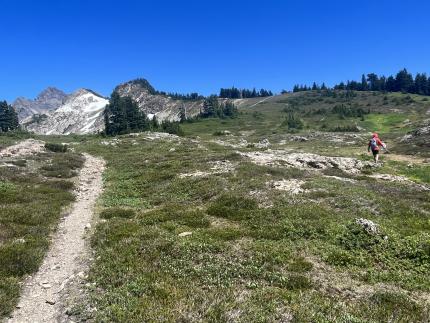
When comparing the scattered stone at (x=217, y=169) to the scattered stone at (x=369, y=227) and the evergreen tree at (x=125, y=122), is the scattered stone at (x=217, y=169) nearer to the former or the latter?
the scattered stone at (x=369, y=227)

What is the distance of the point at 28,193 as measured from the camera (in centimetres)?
2617

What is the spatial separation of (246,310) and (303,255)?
5.12 metres

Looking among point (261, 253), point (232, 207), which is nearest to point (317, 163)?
point (232, 207)

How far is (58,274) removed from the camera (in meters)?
14.3

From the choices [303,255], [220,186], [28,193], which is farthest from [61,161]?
[303,255]

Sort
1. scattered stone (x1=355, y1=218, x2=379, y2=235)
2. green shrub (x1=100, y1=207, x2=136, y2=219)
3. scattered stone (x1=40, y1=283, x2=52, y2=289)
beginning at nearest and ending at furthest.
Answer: scattered stone (x1=40, y1=283, x2=52, y2=289) < scattered stone (x1=355, y1=218, x2=379, y2=235) < green shrub (x1=100, y1=207, x2=136, y2=219)

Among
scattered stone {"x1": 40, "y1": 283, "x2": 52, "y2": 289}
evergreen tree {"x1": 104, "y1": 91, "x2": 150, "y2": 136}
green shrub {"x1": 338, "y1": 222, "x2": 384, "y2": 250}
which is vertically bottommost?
scattered stone {"x1": 40, "y1": 283, "x2": 52, "y2": 289}

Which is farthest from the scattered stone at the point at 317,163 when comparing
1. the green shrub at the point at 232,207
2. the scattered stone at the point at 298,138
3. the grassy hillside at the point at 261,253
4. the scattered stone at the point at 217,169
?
the scattered stone at the point at 298,138

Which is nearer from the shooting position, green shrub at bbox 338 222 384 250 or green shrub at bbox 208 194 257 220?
green shrub at bbox 338 222 384 250

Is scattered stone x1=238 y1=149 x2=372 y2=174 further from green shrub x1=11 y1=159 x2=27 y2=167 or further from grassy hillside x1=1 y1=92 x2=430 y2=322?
green shrub x1=11 y1=159 x2=27 y2=167

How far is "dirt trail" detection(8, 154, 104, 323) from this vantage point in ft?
37.9

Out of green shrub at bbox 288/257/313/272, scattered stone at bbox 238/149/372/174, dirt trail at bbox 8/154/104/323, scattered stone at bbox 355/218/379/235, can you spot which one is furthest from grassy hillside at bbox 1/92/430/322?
scattered stone at bbox 238/149/372/174

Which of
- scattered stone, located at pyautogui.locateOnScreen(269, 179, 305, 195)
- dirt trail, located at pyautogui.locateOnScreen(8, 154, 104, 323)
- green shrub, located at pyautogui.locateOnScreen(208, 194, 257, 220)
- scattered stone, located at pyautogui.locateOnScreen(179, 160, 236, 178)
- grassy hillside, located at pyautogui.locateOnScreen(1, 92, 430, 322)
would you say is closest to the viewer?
grassy hillside, located at pyautogui.locateOnScreen(1, 92, 430, 322)

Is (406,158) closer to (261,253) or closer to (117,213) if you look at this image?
(117,213)
